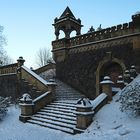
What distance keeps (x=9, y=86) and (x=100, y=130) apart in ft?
42.8

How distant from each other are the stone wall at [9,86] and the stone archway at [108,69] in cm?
667

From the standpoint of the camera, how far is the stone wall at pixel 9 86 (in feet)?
68.7

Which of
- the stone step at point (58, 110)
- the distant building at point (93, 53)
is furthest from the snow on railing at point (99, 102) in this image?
the distant building at point (93, 53)

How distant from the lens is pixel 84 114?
11.7m

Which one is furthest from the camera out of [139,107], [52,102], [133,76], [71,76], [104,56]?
[71,76]

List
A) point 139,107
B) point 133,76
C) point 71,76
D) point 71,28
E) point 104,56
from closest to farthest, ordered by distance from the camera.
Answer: point 139,107 → point 133,76 → point 104,56 → point 71,76 → point 71,28

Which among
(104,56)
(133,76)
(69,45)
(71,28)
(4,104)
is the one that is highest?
(71,28)

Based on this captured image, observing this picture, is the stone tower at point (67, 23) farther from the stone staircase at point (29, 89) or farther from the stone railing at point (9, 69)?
the stone staircase at point (29, 89)

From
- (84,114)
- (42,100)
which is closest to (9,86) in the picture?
(42,100)

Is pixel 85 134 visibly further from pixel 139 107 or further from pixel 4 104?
pixel 4 104

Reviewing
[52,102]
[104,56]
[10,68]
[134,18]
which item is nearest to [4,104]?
[52,102]

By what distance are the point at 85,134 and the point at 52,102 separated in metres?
6.46

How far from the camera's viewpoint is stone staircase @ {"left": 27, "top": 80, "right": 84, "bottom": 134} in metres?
13.2

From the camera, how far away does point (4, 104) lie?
1616 centimetres
